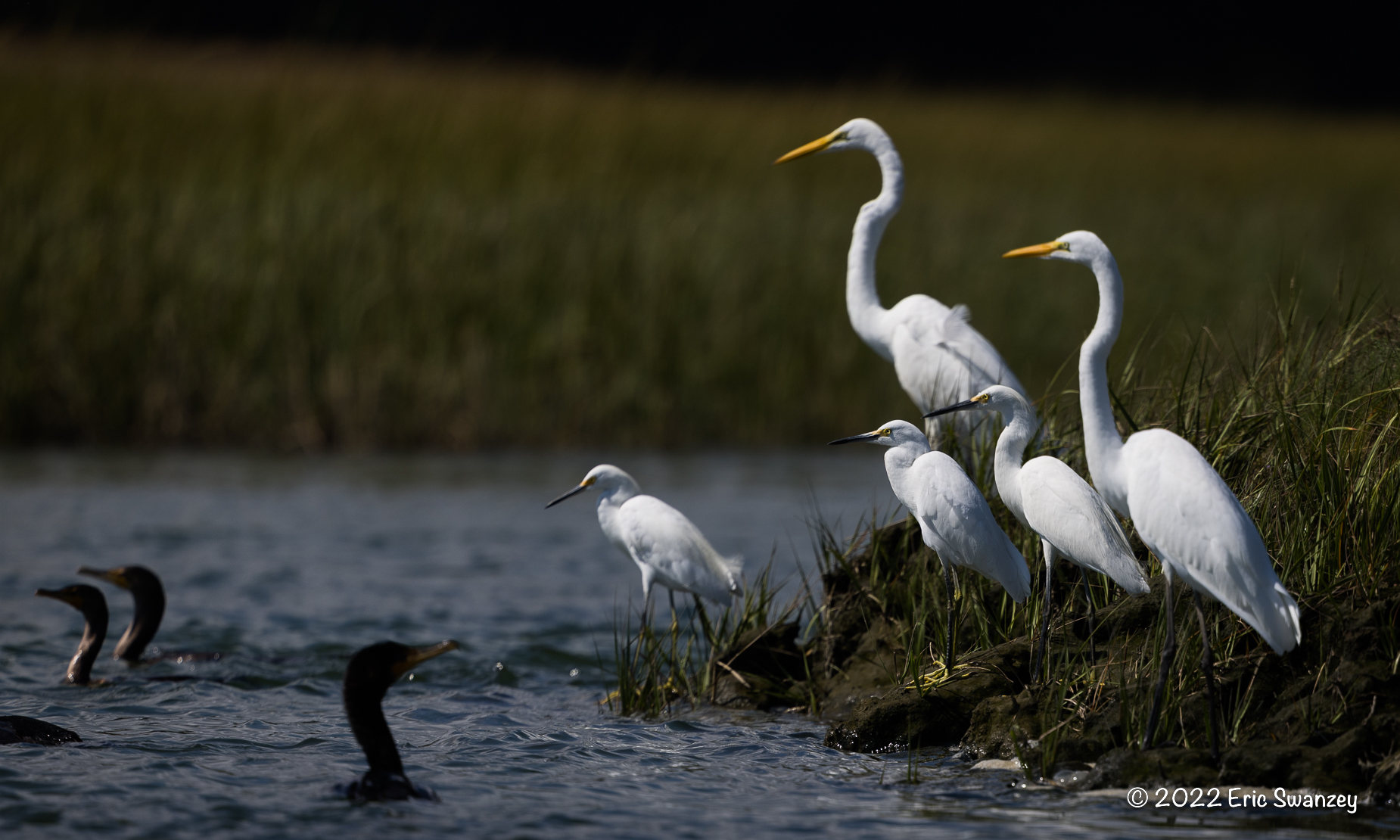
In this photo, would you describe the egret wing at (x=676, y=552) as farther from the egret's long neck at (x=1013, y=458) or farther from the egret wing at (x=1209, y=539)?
the egret wing at (x=1209, y=539)

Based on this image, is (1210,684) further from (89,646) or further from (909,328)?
(89,646)

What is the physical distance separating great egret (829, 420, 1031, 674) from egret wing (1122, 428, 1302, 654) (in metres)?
0.72

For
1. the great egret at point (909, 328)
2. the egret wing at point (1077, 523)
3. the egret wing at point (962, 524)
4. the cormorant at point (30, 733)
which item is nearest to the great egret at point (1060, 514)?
the egret wing at point (1077, 523)

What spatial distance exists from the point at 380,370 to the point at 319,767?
6457 millimetres

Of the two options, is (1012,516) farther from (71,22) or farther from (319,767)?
(71,22)

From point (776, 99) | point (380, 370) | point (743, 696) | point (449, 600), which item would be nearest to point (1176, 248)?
point (776, 99)

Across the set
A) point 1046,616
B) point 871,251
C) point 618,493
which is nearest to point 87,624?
point 618,493

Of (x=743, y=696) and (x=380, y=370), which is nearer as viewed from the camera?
(x=743, y=696)

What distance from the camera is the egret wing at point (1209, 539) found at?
4.12m

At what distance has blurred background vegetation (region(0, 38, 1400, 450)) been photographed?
10922 millimetres

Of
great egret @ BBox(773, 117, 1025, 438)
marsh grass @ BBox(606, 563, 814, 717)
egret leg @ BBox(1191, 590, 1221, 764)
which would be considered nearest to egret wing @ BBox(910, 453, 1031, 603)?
egret leg @ BBox(1191, 590, 1221, 764)

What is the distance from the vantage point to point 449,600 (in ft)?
26.7

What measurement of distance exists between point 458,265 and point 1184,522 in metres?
8.12

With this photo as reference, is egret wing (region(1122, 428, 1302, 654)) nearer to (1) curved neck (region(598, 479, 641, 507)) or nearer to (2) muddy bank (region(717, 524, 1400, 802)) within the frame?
(2) muddy bank (region(717, 524, 1400, 802))
